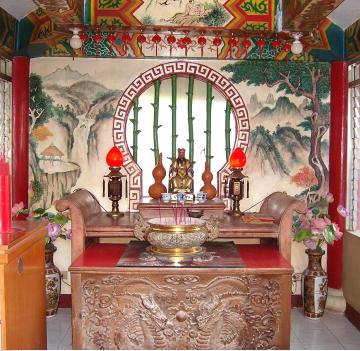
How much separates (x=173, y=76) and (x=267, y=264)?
222cm

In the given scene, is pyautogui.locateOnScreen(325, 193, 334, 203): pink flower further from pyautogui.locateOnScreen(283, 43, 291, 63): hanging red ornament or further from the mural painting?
pyautogui.locateOnScreen(283, 43, 291, 63): hanging red ornament

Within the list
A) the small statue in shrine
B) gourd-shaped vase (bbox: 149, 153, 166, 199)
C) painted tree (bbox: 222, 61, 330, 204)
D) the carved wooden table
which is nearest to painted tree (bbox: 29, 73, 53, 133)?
gourd-shaped vase (bbox: 149, 153, 166, 199)

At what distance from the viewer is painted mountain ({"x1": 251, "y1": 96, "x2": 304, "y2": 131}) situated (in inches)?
185

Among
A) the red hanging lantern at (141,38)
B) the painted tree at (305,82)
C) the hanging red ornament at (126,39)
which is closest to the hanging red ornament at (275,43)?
the painted tree at (305,82)

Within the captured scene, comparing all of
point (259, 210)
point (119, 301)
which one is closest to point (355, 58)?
point (259, 210)

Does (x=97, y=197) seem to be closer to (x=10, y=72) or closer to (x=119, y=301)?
(x=10, y=72)

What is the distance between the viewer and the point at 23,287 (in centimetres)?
196

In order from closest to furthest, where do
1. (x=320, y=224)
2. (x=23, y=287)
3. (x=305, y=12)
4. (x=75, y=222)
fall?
(x=23, y=287), (x=305, y=12), (x=75, y=222), (x=320, y=224)

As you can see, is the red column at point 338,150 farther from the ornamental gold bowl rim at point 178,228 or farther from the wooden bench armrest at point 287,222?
the ornamental gold bowl rim at point 178,228

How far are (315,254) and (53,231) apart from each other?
89.0 inches

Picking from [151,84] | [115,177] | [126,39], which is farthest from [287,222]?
[126,39]

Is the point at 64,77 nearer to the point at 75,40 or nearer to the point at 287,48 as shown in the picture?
the point at 75,40

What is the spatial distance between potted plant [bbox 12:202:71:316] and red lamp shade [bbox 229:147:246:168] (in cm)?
155

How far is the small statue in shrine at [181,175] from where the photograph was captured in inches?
170
